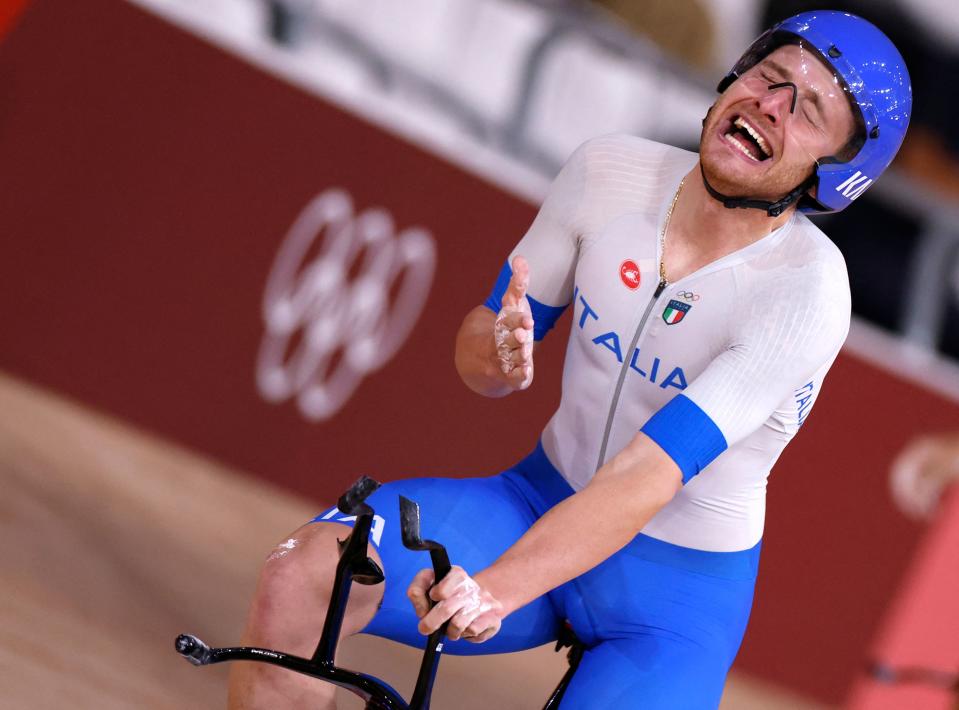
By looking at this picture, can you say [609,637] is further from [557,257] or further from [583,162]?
[583,162]

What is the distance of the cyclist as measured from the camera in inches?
94.0

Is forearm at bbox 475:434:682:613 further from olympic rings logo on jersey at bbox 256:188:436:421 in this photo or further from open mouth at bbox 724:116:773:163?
olympic rings logo on jersey at bbox 256:188:436:421

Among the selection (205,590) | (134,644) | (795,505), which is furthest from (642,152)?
(795,505)

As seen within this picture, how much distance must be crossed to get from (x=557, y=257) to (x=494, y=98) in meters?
2.80

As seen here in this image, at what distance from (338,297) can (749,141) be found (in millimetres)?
3053

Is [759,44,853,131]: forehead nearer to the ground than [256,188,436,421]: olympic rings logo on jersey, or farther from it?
farther from it

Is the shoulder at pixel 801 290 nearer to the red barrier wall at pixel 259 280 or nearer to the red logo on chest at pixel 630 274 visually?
the red logo on chest at pixel 630 274

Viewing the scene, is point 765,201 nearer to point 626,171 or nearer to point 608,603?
point 626,171

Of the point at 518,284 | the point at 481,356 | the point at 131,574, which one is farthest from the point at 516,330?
the point at 131,574

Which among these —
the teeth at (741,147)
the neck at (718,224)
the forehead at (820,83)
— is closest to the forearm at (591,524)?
the neck at (718,224)

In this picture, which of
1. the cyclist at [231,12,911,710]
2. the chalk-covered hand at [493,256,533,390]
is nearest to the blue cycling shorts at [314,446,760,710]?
the cyclist at [231,12,911,710]

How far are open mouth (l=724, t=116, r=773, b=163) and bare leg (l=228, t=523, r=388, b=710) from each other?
1.06m

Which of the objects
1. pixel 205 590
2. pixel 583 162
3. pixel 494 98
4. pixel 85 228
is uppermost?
pixel 583 162

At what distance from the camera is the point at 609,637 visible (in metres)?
2.66
